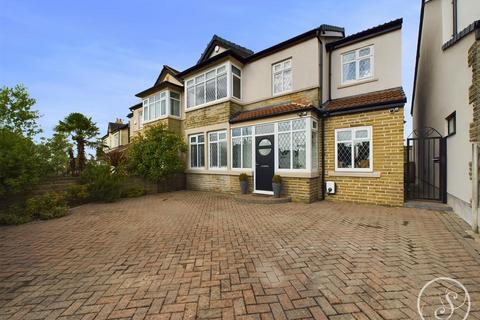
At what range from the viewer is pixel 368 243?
3.96 metres

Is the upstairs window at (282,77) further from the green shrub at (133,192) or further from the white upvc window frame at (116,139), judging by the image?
the white upvc window frame at (116,139)

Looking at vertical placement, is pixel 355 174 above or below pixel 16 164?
below

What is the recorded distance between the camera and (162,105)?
45.3 ft

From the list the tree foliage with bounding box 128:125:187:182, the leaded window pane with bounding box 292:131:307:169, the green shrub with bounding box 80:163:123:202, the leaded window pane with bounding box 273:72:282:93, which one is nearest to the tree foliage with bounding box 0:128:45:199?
the green shrub with bounding box 80:163:123:202

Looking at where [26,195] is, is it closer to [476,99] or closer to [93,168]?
[93,168]

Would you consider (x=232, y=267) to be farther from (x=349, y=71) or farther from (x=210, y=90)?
(x=210, y=90)

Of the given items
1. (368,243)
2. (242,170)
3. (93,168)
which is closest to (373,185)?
(368,243)

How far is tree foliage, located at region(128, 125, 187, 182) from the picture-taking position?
1077 cm

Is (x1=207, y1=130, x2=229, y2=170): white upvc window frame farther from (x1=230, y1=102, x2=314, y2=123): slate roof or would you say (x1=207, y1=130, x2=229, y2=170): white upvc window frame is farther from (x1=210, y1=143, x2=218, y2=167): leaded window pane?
(x1=230, y1=102, x2=314, y2=123): slate roof

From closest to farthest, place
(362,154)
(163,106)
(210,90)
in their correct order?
(362,154) < (210,90) < (163,106)

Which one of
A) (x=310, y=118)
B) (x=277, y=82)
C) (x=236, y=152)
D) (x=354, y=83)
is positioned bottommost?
(x=236, y=152)

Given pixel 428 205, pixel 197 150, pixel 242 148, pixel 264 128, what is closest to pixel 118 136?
pixel 197 150

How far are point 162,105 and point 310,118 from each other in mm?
10010

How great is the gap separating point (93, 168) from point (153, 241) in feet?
21.6
